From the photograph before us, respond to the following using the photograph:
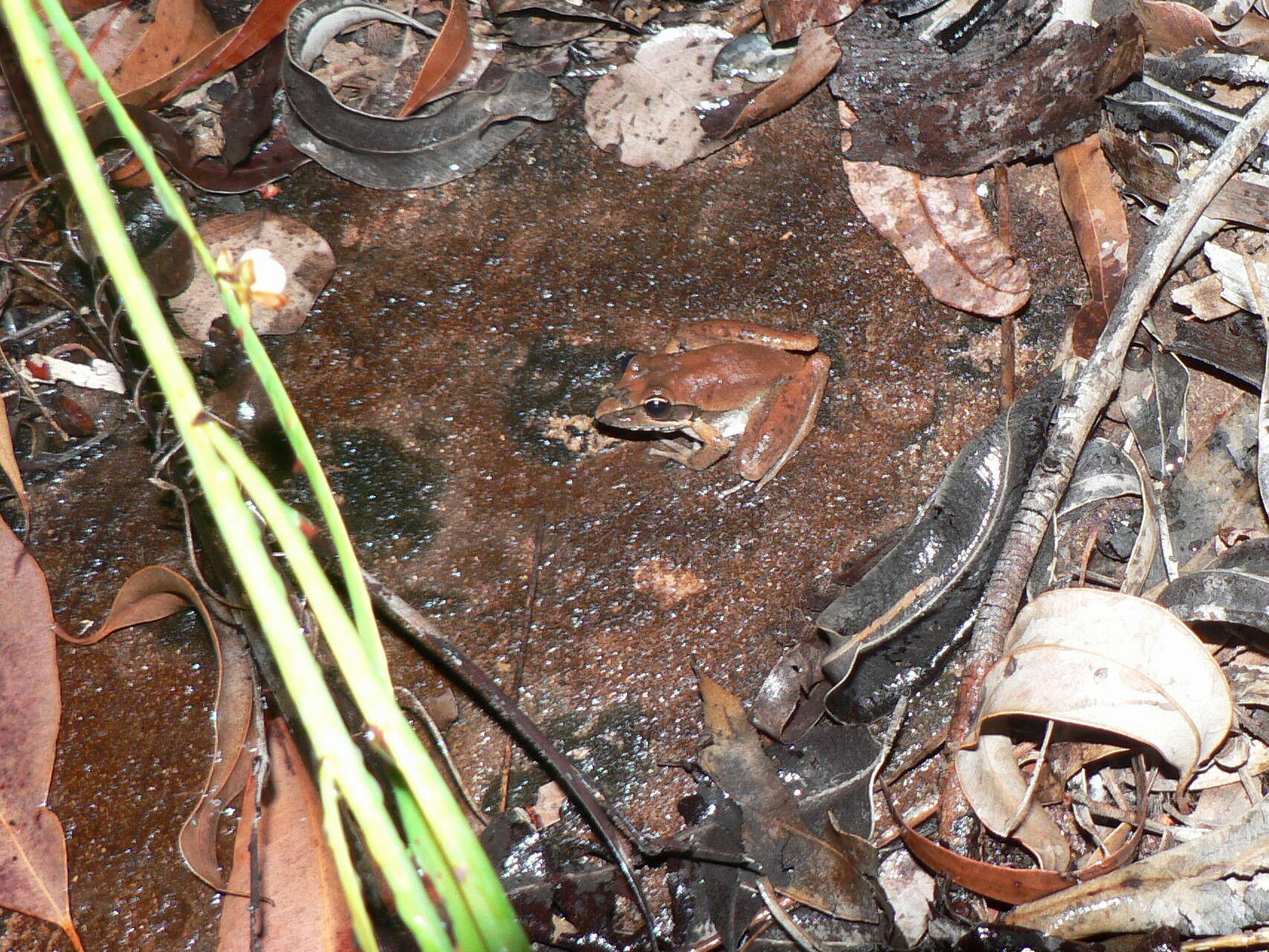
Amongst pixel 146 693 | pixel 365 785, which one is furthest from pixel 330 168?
pixel 365 785

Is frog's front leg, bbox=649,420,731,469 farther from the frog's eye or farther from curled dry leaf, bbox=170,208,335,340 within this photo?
curled dry leaf, bbox=170,208,335,340

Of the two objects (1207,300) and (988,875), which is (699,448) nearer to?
(988,875)

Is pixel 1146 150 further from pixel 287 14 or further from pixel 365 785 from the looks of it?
pixel 365 785

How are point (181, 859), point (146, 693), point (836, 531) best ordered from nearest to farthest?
1. point (181, 859)
2. point (146, 693)
3. point (836, 531)

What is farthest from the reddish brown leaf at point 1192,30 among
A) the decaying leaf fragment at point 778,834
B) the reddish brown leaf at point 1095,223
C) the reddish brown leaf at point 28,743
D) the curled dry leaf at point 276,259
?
the reddish brown leaf at point 28,743

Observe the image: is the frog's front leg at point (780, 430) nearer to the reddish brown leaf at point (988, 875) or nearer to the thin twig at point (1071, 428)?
the thin twig at point (1071, 428)

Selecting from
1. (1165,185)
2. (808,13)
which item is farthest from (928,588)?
(808,13)
